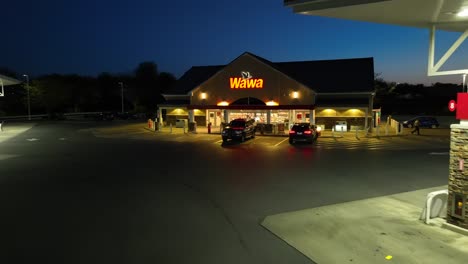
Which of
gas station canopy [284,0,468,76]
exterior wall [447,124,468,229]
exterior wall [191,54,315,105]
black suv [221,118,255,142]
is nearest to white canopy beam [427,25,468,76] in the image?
gas station canopy [284,0,468,76]

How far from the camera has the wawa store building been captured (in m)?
34.4

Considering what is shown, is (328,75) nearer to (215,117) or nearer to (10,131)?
(215,117)

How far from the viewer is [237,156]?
19.6m

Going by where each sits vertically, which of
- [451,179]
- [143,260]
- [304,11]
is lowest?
[143,260]

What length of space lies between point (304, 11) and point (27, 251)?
7.87 m

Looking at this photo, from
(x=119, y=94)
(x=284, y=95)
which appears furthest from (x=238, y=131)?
(x=119, y=94)

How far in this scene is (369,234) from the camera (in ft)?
25.3

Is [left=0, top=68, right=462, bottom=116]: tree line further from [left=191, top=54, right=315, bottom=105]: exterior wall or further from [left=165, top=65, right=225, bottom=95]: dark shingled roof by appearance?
[left=191, top=54, right=315, bottom=105]: exterior wall

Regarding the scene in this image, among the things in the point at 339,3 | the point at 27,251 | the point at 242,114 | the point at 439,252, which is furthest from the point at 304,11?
the point at 242,114

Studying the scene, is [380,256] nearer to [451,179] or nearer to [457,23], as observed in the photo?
[451,179]

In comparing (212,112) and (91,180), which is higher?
(212,112)

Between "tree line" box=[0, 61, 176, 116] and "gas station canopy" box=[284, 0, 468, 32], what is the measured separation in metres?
62.2

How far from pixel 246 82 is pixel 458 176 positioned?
1155 inches

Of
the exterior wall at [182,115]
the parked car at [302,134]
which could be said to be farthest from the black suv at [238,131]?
the exterior wall at [182,115]
